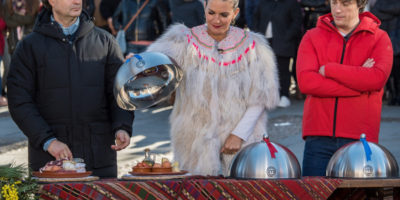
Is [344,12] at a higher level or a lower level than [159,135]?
higher

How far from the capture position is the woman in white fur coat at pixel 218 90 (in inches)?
206

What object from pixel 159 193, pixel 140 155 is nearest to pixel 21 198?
pixel 159 193

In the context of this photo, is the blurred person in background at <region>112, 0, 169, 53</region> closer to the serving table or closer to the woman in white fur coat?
the woman in white fur coat

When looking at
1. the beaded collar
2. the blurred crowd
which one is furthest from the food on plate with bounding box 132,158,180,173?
the blurred crowd

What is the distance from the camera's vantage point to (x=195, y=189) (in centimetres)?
433

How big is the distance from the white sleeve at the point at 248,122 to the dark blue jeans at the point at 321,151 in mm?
433

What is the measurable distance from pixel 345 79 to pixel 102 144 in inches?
56.9

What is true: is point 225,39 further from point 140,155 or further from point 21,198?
point 140,155

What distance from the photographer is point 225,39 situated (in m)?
5.32

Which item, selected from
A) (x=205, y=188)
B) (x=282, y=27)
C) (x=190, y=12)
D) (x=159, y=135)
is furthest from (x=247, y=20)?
(x=205, y=188)

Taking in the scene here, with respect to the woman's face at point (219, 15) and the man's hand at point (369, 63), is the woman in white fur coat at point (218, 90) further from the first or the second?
the man's hand at point (369, 63)

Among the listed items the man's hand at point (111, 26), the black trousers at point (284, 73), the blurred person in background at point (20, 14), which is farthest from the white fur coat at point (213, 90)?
the blurred person in background at point (20, 14)

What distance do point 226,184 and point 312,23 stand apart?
875 centimetres

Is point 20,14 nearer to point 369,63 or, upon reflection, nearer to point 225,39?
point 225,39
